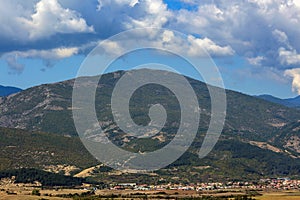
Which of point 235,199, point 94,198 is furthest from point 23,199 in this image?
point 235,199

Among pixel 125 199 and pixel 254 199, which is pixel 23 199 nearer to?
pixel 125 199

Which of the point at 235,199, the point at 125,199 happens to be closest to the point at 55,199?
the point at 125,199

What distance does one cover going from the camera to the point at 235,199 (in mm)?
196500

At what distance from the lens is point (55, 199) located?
7618 inches

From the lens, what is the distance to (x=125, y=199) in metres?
200

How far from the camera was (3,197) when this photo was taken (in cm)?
19262

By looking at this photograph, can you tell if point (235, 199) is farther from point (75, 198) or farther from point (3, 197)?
point (3, 197)

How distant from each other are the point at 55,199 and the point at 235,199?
58237mm

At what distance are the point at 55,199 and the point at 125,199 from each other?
2311 cm

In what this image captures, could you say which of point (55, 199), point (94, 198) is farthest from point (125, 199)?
point (55, 199)

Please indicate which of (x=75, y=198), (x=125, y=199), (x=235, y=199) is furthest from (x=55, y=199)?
A: (x=235, y=199)

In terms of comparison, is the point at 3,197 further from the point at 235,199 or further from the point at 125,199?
the point at 235,199

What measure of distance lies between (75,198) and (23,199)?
17.1 m

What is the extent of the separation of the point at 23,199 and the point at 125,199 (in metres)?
33.2
